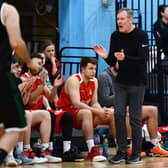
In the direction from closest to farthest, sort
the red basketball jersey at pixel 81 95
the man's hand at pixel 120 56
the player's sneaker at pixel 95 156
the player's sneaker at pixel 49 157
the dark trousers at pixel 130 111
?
the man's hand at pixel 120 56, the dark trousers at pixel 130 111, the player's sneaker at pixel 49 157, the player's sneaker at pixel 95 156, the red basketball jersey at pixel 81 95

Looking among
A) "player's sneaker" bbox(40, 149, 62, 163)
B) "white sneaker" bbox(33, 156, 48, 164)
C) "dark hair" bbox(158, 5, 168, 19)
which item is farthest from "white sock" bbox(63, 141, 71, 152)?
"dark hair" bbox(158, 5, 168, 19)

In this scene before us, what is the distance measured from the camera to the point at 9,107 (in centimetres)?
515

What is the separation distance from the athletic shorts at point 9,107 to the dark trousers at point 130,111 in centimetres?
292

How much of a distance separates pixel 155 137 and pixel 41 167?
6.45 ft

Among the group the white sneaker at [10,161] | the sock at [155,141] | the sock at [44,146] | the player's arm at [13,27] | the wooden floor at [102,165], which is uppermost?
the player's arm at [13,27]

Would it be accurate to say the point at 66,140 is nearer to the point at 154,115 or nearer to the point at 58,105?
the point at 58,105

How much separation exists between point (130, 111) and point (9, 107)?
3081 mm

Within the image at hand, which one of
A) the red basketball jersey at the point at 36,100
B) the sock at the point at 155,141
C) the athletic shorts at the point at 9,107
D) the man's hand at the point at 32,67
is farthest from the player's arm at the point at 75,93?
the athletic shorts at the point at 9,107

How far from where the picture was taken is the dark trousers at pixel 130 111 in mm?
7918

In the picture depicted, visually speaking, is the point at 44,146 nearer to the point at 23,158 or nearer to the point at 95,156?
the point at 23,158

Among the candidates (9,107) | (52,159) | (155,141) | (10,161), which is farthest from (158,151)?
(9,107)

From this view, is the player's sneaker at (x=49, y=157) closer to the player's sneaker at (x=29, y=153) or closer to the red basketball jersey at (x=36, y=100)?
the player's sneaker at (x=29, y=153)

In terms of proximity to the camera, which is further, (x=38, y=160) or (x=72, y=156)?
(x=72, y=156)

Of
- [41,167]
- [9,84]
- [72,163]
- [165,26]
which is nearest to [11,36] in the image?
[9,84]
